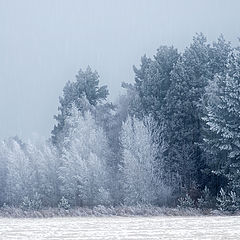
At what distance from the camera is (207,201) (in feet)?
150

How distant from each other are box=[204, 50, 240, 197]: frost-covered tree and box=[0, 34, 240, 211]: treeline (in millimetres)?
79

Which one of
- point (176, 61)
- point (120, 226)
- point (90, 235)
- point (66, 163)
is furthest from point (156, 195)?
point (90, 235)

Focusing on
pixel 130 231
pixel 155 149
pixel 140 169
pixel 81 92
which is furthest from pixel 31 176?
pixel 130 231

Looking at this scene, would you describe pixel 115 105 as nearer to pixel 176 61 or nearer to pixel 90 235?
pixel 176 61

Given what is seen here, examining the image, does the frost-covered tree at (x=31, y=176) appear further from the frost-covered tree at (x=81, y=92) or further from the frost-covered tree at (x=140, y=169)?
the frost-covered tree at (x=140, y=169)

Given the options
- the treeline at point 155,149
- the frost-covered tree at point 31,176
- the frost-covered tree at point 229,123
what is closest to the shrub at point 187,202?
the treeline at point 155,149

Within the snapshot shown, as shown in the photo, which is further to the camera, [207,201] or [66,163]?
[66,163]

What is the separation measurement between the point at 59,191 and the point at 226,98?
19758 mm

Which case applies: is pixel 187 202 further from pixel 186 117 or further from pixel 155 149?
pixel 186 117

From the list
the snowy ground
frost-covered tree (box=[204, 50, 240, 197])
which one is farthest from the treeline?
the snowy ground

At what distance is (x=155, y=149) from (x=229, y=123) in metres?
9.82

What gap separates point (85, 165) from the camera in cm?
5006

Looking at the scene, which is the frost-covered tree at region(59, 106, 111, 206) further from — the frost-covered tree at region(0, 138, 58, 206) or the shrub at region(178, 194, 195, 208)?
the shrub at region(178, 194, 195, 208)

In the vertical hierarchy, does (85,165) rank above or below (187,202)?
above
